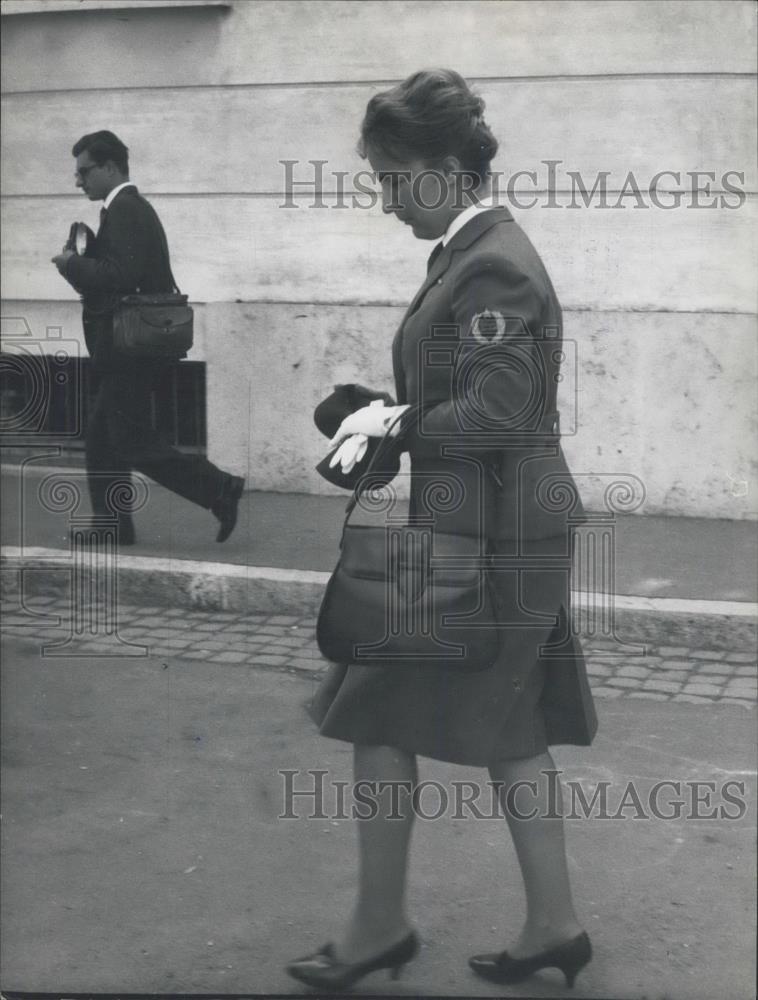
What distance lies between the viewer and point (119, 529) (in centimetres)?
449

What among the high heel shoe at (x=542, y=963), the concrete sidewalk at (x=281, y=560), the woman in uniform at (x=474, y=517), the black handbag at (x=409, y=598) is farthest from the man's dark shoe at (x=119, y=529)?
the high heel shoe at (x=542, y=963)

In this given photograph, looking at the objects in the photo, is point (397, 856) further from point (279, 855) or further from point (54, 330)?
point (54, 330)

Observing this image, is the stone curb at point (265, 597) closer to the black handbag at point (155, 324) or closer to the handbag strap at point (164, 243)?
the black handbag at point (155, 324)

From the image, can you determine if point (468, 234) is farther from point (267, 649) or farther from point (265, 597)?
point (267, 649)

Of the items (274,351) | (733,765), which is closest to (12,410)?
(274,351)

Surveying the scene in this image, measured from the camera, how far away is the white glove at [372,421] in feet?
9.50

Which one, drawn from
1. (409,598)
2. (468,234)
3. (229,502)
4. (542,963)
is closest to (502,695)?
(409,598)

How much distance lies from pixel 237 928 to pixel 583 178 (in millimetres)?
1997

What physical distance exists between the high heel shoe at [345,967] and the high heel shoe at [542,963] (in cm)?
15

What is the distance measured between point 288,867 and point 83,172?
198 centimetres

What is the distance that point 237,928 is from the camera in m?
3.33

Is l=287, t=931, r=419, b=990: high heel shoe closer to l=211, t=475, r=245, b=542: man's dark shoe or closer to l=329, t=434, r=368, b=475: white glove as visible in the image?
l=329, t=434, r=368, b=475: white glove

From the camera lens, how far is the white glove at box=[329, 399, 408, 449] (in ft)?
9.50

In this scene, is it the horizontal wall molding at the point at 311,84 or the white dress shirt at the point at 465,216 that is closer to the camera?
the white dress shirt at the point at 465,216
